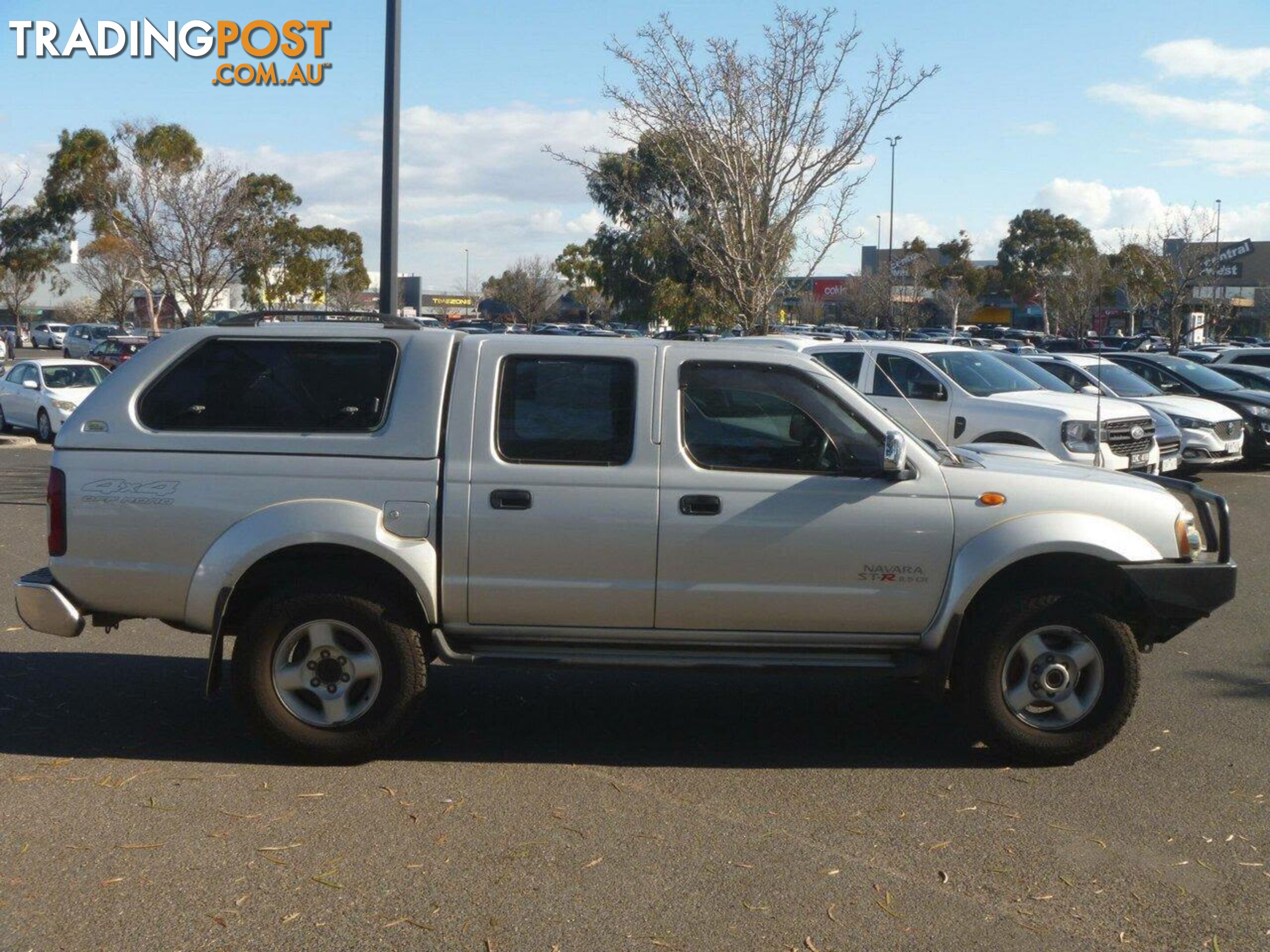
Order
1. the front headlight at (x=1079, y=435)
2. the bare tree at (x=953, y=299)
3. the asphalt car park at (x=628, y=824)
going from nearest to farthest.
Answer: the asphalt car park at (x=628, y=824) → the front headlight at (x=1079, y=435) → the bare tree at (x=953, y=299)

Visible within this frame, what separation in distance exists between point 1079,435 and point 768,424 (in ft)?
27.8

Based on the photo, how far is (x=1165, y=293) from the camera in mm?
38156

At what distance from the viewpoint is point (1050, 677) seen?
5.76 metres

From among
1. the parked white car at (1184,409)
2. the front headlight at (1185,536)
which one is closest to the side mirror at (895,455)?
the front headlight at (1185,536)

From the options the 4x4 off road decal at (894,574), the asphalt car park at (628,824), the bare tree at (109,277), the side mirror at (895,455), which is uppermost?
the bare tree at (109,277)

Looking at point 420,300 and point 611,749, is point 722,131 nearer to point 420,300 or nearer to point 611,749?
point 611,749

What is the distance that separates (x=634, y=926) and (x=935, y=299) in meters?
63.3

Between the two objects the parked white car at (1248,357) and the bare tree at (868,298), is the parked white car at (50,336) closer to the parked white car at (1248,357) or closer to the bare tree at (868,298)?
the bare tree at (868,298)

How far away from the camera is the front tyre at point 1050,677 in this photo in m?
5.71

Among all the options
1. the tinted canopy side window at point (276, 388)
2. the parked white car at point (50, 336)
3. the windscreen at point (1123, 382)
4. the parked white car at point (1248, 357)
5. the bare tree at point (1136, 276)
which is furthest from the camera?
the parked white car at point (50, 336)

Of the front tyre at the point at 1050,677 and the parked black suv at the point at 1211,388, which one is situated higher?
the parked black suv at the point at 1211,388

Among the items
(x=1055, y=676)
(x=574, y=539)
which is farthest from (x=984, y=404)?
(x=574, y=539)

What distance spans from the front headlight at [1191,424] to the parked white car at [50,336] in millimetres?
58105

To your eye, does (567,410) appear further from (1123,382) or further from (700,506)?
(1123,382)
